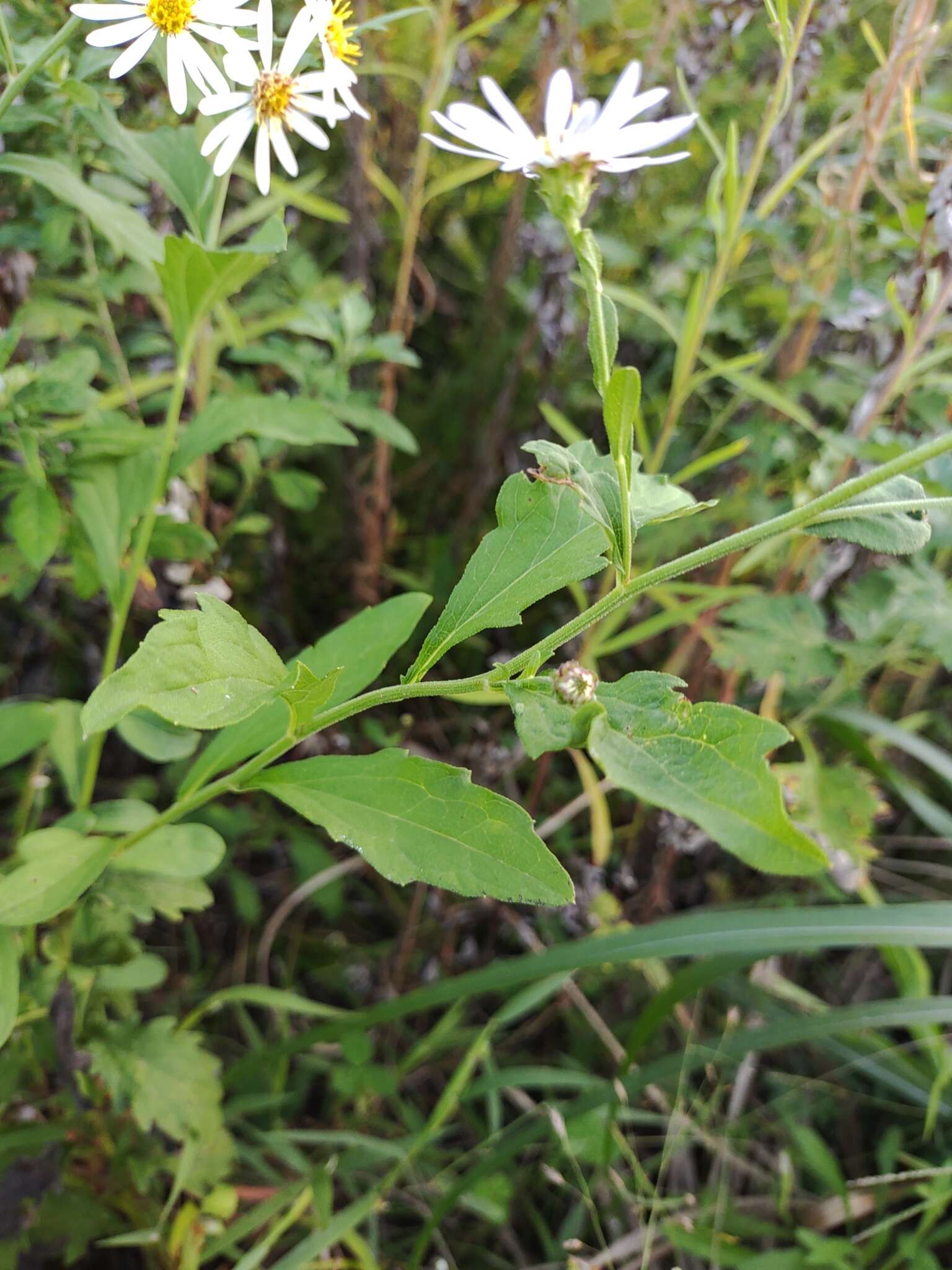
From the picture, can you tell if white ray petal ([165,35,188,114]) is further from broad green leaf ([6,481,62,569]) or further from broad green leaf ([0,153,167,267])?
broad green leaf ([6,481,62,569])

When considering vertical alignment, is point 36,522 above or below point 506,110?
below

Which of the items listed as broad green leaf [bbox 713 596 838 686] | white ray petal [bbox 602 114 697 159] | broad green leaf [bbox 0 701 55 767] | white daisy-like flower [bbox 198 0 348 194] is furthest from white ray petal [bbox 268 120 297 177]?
broad green leaf [bbox 713 596 838 686]

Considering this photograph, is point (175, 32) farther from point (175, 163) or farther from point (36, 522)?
point (36, 522)

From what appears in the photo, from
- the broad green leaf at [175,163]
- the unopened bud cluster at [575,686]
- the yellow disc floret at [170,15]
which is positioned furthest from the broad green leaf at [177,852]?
the yellow disc floret at [170,15]

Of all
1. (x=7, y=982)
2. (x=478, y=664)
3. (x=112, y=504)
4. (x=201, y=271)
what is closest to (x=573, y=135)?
(x=201, y=271)

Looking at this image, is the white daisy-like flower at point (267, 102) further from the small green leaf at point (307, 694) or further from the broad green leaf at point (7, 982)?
the broad green leaf at point (7, 982)

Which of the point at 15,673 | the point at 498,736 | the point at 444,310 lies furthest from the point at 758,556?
the point at 15,673
